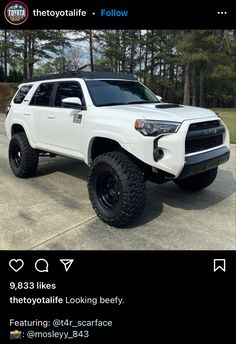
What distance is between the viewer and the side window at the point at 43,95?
5625 mm

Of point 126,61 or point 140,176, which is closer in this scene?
point 140,176

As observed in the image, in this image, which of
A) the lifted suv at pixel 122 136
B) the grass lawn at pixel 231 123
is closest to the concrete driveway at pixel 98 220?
the lifted suv at pixel 122 136

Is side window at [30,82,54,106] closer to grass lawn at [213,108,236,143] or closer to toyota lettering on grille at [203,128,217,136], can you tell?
toyota lettering on grille at [203,128,217,136]

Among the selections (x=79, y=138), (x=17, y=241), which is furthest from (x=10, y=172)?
(x=17, y=241)

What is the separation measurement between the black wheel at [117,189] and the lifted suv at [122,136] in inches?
0.5

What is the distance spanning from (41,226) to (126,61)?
3215 centimetres

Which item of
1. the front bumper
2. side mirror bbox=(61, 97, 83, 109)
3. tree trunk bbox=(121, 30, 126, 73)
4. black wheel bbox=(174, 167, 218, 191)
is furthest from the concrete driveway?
tree trunk bbox=(121, 30, 126, 73)

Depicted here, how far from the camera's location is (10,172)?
6.71 meters

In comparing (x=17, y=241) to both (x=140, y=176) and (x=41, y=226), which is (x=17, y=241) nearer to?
(x=41, y=226)

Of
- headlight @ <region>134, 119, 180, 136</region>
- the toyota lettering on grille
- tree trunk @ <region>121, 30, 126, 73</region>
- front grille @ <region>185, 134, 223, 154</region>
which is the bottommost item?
front grille @ <region>185, 134, 223, 154</region>

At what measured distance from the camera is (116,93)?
5000mm

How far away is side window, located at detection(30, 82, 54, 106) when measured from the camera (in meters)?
5.62

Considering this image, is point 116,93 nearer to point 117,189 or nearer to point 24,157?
point 117,189
